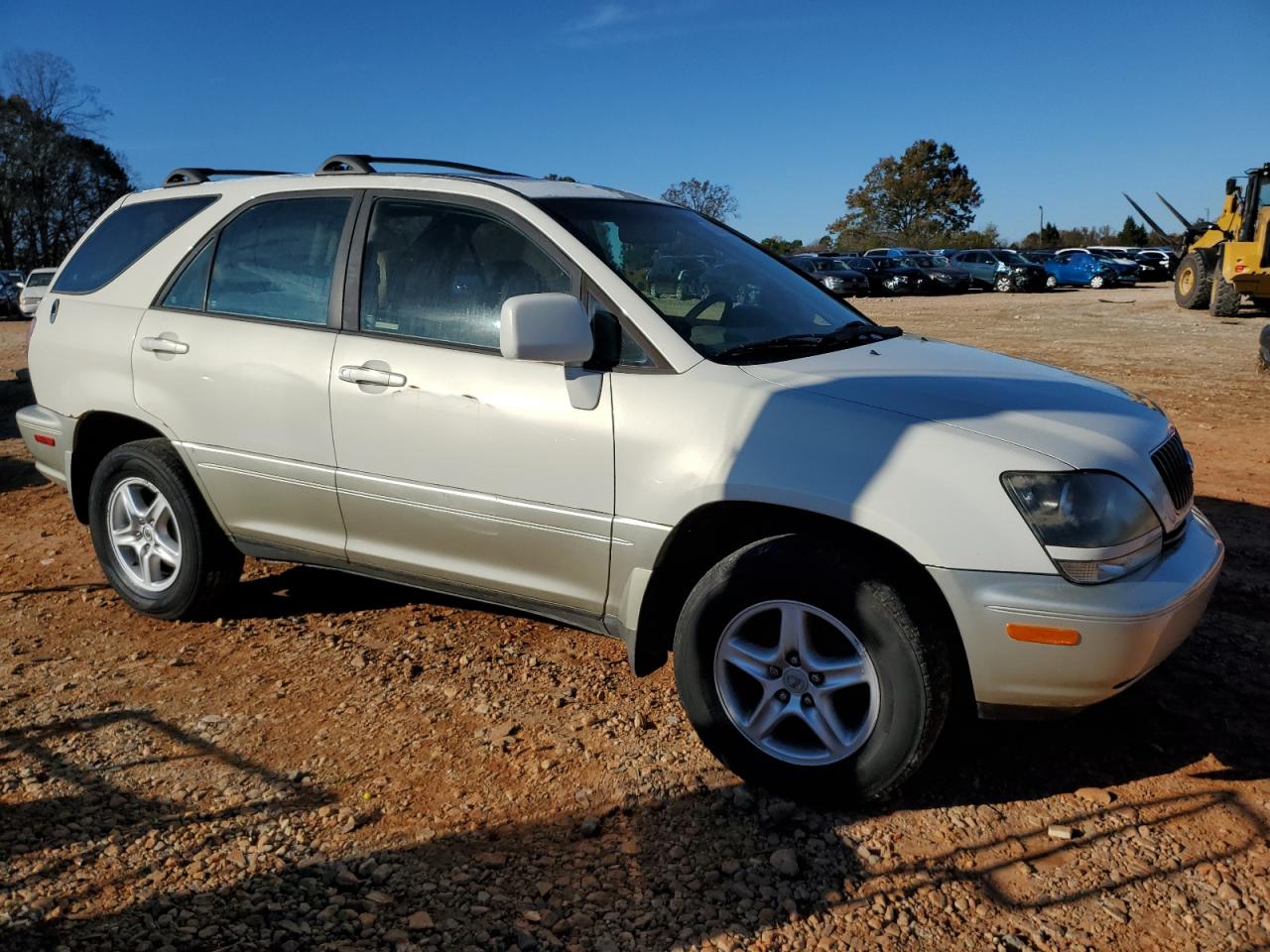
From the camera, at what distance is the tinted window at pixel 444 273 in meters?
3.68

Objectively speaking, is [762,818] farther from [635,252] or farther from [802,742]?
[635,252]

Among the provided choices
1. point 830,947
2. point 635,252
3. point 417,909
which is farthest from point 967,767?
point 635,252

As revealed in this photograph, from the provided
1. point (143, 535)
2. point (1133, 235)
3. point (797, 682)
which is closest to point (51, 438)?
point (143, 535)

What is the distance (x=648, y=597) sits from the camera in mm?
3322

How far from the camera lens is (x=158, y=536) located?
4.61 m

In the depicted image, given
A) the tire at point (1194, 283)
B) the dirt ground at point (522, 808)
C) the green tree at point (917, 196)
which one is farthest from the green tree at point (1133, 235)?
the dirt ground at point (522, 808)

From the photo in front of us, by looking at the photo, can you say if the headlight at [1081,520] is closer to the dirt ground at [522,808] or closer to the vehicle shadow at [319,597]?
the dirt ground at [522,808]

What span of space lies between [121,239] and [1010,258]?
37.3m

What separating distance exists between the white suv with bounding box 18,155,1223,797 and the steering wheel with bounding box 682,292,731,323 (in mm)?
16

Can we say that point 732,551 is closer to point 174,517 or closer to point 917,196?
point 174,517

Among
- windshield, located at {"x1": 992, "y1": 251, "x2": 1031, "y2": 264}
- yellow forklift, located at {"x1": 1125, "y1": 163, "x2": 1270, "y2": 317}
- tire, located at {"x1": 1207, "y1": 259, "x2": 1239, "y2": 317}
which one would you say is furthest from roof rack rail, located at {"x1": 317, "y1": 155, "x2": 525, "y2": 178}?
windshield, located at {"x1": 992, "y1": 251, "x2": 1031, "y2": 264}

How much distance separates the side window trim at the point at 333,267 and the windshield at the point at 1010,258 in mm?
36960

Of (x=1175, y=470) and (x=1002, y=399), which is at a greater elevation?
(x=1002, y=399)

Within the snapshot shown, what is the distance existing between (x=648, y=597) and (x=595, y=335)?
0.85m
